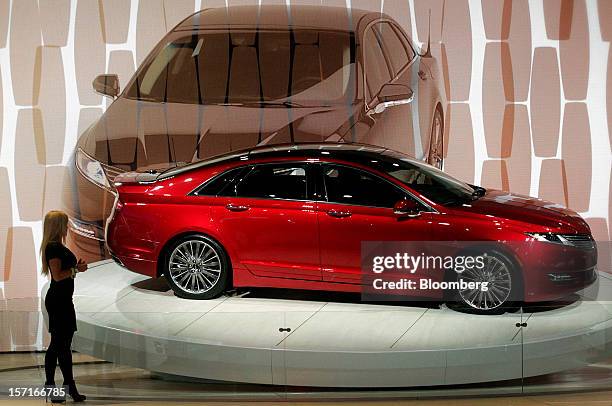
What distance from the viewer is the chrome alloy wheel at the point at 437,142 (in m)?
5.59

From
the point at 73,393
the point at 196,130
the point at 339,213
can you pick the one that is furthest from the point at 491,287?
the point at 73,393

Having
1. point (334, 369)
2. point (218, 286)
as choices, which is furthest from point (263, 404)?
point (218, 286)

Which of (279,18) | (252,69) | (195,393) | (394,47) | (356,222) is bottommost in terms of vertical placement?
(195,393)

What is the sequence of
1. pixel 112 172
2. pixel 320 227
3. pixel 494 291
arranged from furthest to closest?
pixel 112 172 → pixel 320 227 → pixel 494 291

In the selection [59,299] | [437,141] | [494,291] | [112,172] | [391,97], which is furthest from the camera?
[437,141]

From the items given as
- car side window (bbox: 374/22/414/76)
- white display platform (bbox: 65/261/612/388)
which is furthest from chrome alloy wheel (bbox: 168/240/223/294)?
car side window (bbox: 374/22/414/76)

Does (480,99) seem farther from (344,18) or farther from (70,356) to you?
(70,356)

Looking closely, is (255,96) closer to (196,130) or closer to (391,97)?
(196,130)

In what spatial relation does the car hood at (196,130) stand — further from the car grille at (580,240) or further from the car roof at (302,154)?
→ the car grille at (580,240)

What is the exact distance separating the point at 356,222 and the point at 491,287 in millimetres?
769

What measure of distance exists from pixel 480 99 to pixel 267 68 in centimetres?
135

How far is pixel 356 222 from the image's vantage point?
186 inches

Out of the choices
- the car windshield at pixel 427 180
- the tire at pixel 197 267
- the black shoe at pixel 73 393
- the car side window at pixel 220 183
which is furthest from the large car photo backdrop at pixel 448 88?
the black shoe at pixel 73 393

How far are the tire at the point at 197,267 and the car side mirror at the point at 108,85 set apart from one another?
49.5 inches
